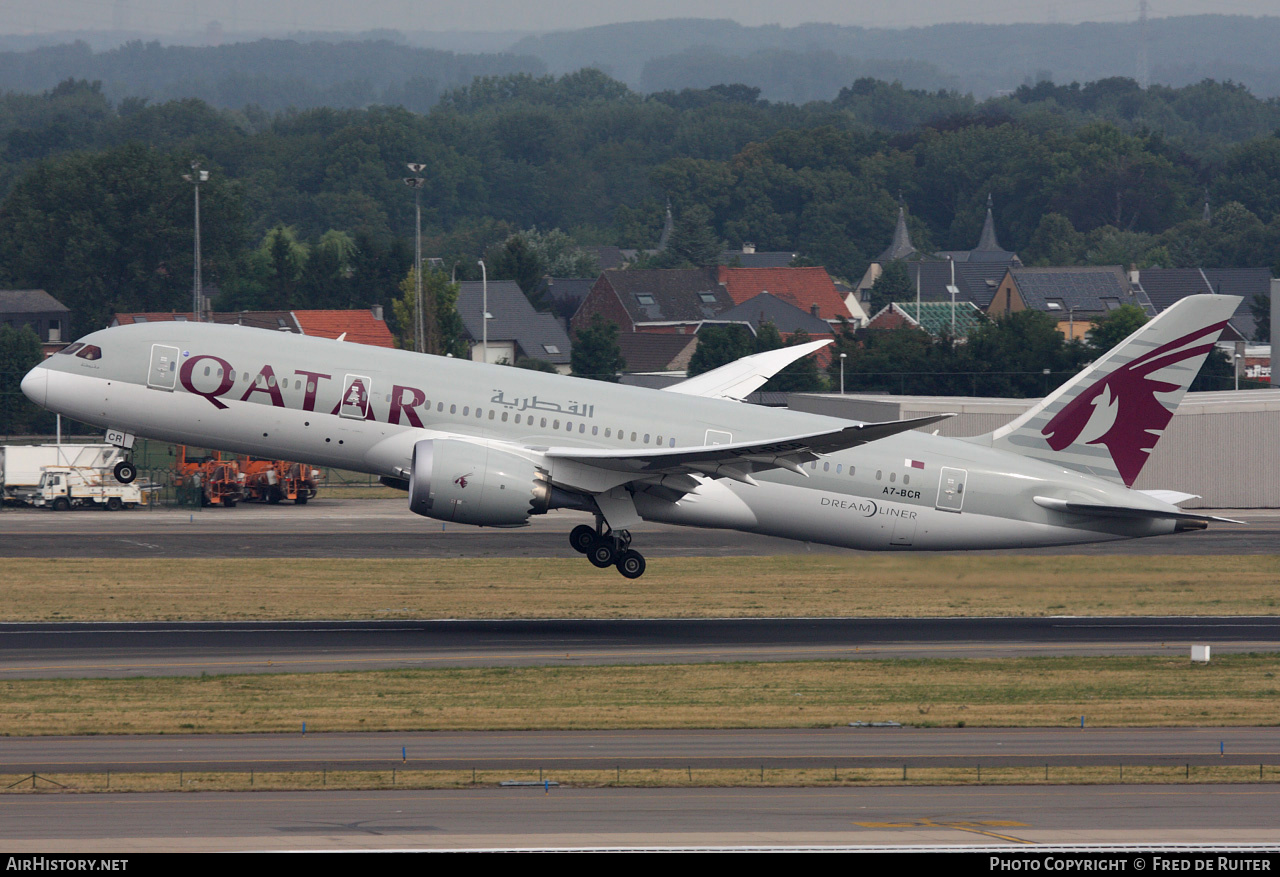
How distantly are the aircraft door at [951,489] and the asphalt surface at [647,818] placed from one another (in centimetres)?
1818

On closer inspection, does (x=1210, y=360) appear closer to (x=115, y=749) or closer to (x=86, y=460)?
(x=86, y=460)

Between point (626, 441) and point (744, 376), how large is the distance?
11.6 metres

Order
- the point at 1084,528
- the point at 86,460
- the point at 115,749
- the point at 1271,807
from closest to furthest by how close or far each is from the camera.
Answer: the point at 1271,807 → the point at 115,749 → the point at 1084,528 → the point at 86,460

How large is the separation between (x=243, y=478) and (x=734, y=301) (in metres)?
110

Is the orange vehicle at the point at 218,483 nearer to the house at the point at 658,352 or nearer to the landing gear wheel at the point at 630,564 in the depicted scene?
the landing gear wheel at the point at 630,564

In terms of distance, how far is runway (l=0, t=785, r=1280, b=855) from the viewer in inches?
994

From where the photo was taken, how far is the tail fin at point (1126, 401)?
46.4 m

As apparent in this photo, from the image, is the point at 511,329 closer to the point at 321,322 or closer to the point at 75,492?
the point at 321,322

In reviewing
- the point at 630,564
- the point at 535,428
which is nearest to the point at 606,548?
the point at 630,564

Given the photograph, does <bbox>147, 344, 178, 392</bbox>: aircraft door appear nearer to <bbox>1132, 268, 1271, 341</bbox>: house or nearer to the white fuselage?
the white fuselage

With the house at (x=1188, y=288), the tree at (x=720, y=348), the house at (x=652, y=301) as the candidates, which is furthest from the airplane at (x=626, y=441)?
the house at (x=1188, y=288)

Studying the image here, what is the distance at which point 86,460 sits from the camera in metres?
88.2

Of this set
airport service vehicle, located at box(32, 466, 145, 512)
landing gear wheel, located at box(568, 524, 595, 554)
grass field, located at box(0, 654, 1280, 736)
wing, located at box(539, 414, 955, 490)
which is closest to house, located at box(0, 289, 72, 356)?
airport service vehicle, located at box(32, 466, 145, 512)

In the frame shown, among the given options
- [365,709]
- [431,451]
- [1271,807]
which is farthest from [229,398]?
[1271,807]
